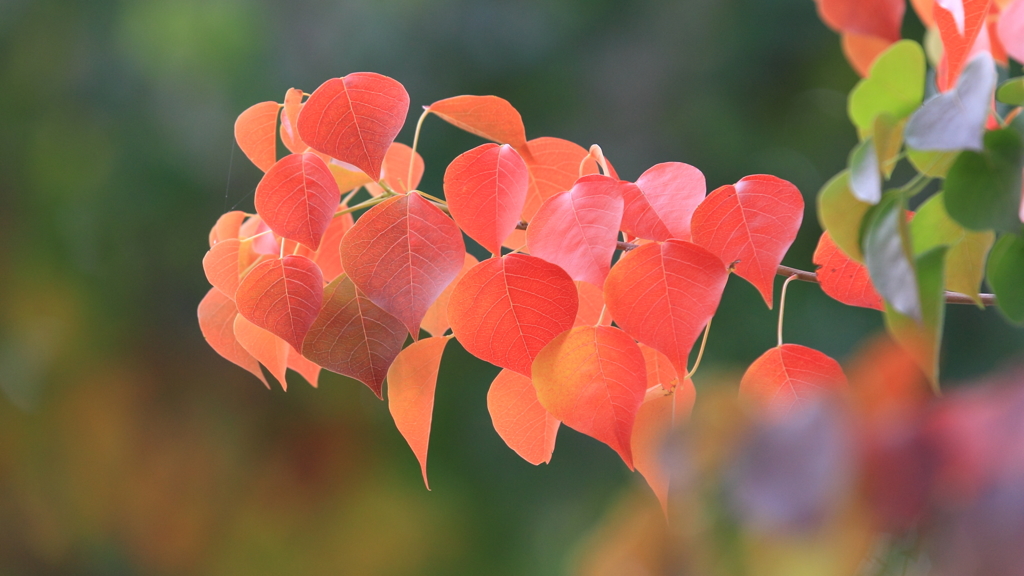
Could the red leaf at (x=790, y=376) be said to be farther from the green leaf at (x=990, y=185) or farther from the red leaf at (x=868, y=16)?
the red leaf at (x=868, y=16)

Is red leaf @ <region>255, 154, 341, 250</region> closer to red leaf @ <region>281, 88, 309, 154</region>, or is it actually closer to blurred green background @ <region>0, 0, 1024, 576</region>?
red leaf @ <region>281, 88, 309, 154</region>

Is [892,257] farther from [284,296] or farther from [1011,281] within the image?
[284,296]

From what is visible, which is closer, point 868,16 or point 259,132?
point 259,132

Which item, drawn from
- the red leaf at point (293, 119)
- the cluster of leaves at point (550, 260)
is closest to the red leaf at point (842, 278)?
the cluster of leaves at point (550, 260)

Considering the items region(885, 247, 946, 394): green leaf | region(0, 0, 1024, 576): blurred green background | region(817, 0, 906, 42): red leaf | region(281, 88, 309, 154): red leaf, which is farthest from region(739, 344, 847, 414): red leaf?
region(0, 0, 1024, 576): blurred green background

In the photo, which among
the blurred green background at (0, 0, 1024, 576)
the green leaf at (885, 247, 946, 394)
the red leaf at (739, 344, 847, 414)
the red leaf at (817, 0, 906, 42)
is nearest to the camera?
the green leaf at (885, 247, 946, 394)

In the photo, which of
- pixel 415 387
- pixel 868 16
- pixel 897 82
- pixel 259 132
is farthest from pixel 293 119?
pixel 868 16
